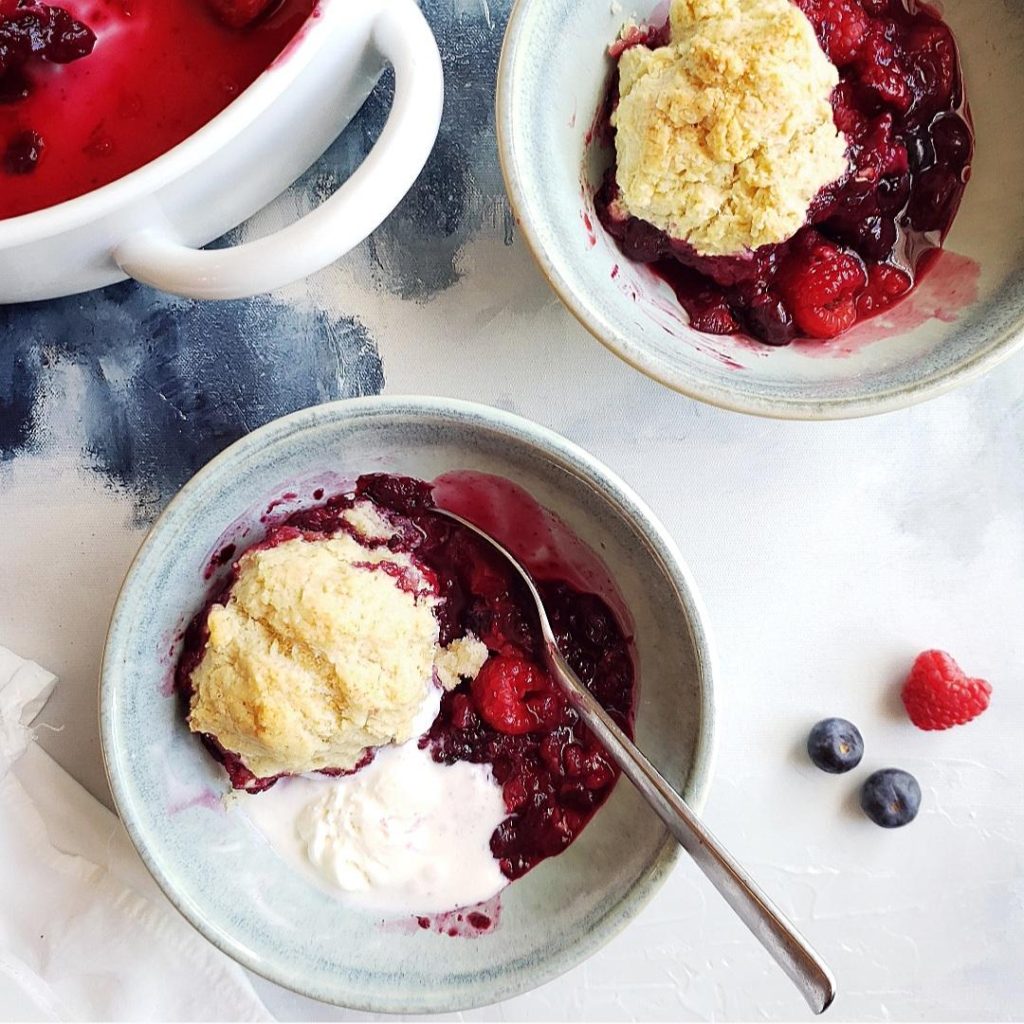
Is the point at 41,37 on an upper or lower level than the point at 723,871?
upper

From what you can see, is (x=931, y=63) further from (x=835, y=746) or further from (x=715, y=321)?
(x=835, y=746)

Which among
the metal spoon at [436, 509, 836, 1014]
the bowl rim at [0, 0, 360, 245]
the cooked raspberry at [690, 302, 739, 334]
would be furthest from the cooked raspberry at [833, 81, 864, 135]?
the metal spoon at [436, 509, 836, 1014]

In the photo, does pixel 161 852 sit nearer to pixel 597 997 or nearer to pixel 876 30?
pixel 597 997

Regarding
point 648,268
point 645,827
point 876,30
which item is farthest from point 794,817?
point 876,30

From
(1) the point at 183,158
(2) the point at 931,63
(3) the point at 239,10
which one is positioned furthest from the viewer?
(2) the point at 931,63

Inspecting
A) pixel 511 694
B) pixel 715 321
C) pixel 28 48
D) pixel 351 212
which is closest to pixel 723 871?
pixel 511 694

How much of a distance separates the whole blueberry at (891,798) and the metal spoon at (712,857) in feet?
1.04

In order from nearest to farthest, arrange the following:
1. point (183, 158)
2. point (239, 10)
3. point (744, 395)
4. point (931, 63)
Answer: point (183, 158) → point (239, 10) → point (744, 395) → point (931, 63)

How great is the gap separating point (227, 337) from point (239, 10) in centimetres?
46

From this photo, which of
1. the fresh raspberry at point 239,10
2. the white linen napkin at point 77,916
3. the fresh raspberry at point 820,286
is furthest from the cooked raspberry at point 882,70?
the white linen napkin at point 77,916

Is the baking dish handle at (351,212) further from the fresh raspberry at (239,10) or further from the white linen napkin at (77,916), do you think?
the white linen napkin at (77,916)

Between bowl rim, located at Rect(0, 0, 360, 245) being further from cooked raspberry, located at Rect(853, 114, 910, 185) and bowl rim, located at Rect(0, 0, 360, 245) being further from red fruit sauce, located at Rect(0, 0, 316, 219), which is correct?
cooked raspberry, located at Rect(853, 114, 910, 185)

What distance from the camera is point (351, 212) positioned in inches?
44.1

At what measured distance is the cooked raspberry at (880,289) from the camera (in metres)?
1.47
